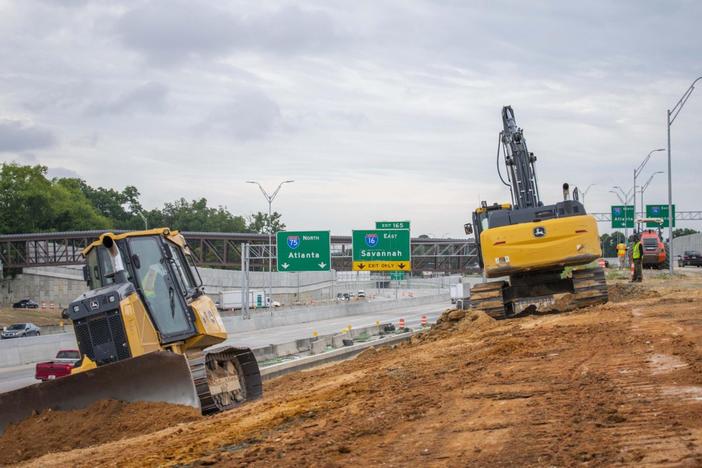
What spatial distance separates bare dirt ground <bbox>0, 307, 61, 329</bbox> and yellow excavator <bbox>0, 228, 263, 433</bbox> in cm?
6125

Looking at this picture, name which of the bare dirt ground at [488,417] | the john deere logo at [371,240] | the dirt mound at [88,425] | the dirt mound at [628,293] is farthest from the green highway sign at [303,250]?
the dirt mound at [88,425]

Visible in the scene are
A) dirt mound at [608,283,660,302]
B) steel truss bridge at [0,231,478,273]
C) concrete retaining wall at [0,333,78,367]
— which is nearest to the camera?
dirt mound at [608,283,660,302]

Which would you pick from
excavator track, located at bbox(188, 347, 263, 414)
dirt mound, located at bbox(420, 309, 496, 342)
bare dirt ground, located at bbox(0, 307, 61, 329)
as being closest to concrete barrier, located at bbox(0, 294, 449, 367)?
dirt mound, located at bbox(420, 309, 496, 342)

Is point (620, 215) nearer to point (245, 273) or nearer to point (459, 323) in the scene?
point (245, 273)

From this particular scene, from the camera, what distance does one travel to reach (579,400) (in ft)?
28.9

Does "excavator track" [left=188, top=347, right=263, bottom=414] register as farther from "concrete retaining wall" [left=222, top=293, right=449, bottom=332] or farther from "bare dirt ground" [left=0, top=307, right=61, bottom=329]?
"bare dirt ground" [left=0, top=307, right=61, bottom=329]

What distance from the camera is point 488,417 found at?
8.45 m

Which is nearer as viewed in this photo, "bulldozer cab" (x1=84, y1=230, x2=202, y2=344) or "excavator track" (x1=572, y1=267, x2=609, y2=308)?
"bulldozer cab" (x1=84, y1=230, x2=202, y2=344)

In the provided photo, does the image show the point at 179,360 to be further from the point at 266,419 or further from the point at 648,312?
the point at 648,312

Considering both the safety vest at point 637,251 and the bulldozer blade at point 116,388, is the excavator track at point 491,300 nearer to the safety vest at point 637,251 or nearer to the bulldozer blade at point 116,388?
the bulldozer blade at point 116,388

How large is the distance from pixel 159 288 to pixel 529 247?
11.5 meters

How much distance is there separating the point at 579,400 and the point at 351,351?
19.0m

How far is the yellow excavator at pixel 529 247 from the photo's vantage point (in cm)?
2248

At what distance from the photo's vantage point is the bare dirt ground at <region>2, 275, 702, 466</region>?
702 centimetres
